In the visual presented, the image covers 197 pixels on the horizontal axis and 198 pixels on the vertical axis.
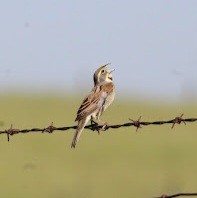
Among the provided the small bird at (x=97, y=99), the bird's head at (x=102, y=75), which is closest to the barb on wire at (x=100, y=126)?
the small bird at (x=97, y=99)

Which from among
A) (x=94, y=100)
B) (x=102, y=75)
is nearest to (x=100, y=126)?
(x=94, y=100)

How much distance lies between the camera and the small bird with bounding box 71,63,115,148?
15273 millimetres

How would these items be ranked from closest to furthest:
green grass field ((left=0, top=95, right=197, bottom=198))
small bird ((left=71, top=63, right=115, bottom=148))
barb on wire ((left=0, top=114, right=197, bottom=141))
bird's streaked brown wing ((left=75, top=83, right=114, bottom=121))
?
barb on wire ((left=0, top=114, right=197, bottom=141))
small bird ((left=71, top=63, right=115, bottom=148))
bird's streaked brown wing ((left=75, top=83, right=114, bottom=121))
green grass field ((left=0, top=95, right=197, bottom=198))

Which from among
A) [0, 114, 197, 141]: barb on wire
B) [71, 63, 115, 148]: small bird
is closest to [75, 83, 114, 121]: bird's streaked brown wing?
[71, 63, 115, 148]: small bird

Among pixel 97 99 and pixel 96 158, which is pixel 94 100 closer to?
pixel 97 99

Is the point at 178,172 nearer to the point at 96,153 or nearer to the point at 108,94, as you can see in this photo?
the point at 96,153

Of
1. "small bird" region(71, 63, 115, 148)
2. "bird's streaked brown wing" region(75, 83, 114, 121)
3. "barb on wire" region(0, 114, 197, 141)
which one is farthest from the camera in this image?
"bird's streaked brown wing" region(75, 83, 114, 121)

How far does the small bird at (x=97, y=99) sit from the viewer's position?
50.1 ft

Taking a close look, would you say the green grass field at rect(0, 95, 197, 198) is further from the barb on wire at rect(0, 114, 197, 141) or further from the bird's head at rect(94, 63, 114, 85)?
the barb on wire at rect(0, 114, 197, 141)

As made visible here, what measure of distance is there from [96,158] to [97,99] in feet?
46.6

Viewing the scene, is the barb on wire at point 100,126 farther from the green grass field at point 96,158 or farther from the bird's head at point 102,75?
the green grass field at point 96,158

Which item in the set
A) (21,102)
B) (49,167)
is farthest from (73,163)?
(21,102)

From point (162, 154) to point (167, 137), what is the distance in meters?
1.96

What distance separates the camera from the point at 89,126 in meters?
15.3
